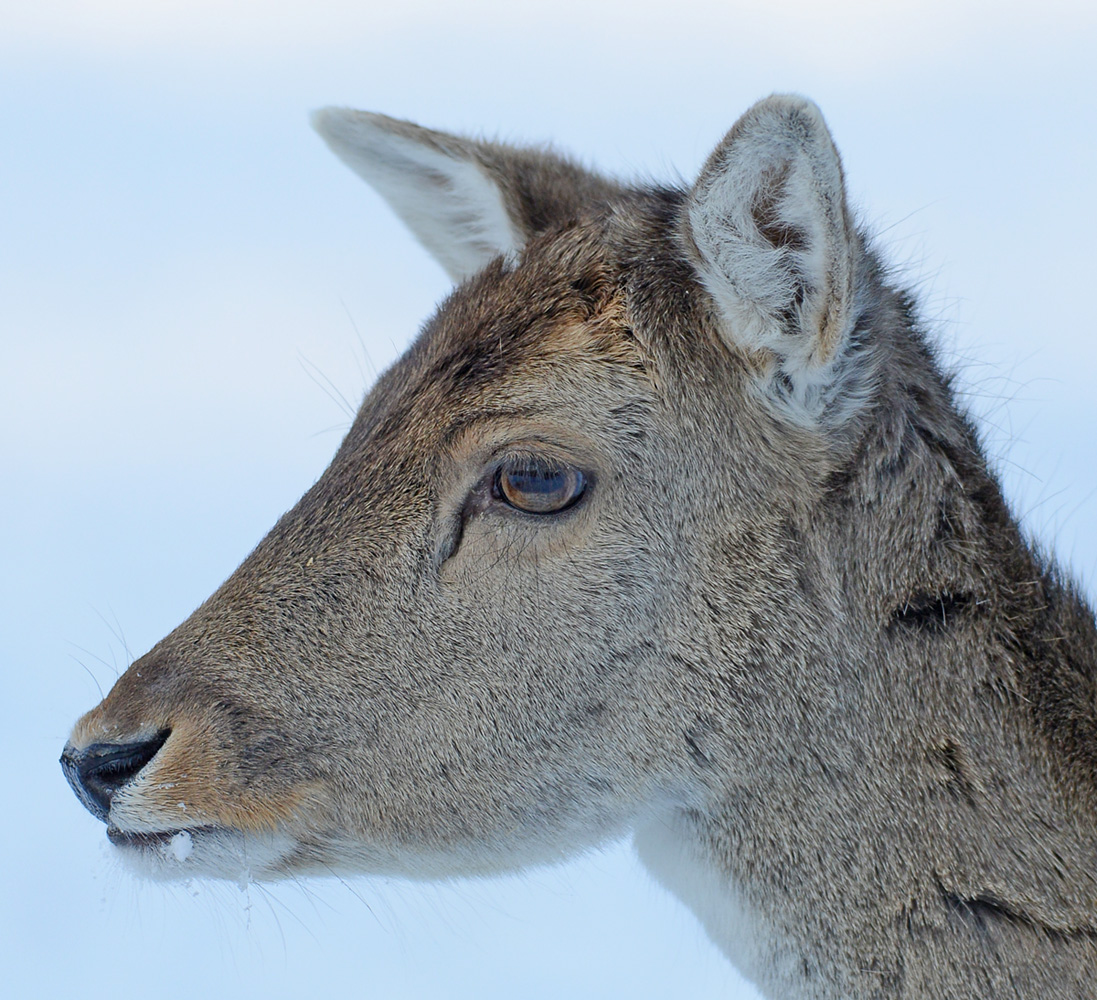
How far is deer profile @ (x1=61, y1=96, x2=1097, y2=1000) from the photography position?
358 centimetres

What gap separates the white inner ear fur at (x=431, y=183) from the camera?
16.0 ft

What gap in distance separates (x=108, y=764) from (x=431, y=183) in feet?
Result: 8.61

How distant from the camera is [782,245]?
357 cm

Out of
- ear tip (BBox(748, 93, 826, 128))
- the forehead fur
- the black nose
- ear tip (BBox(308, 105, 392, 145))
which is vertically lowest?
the black nose

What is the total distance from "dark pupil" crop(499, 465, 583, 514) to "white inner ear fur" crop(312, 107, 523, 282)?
1338mm

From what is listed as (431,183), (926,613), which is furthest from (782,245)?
(431,183)

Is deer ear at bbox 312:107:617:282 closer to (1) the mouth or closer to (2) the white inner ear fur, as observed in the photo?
(2) the white inner ear fur

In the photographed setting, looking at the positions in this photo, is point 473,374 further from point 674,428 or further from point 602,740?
point 602,740

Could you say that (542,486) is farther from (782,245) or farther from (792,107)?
(792,107)

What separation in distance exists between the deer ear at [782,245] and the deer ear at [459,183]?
1.21m

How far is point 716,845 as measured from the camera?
3.75m

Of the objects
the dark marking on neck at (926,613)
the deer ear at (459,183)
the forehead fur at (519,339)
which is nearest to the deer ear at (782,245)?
the forehead fur at (519,339)

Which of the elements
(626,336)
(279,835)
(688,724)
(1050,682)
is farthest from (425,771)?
(1050,682)

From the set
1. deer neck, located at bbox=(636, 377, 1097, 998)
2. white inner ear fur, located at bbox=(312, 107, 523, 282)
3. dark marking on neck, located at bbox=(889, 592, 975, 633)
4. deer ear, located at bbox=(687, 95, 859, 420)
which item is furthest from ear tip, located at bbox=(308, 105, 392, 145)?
dark marking on neck, located at bbox=(889, 592, 975, 633)
